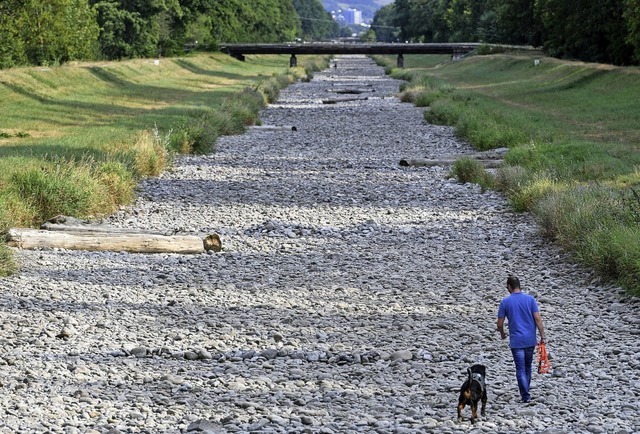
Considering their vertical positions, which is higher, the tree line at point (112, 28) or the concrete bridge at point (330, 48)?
the tree line at point (112, 28)

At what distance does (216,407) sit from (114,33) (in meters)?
71.8

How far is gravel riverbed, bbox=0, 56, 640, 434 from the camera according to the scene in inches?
357

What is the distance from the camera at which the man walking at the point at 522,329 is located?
9.12 metres

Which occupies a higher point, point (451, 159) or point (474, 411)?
point (474, 411)

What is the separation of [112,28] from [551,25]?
2746 centimetres

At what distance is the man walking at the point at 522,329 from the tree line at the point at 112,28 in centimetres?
3764

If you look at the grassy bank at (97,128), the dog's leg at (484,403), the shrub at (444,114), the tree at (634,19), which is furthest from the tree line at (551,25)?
the dog's leg at (484,403)

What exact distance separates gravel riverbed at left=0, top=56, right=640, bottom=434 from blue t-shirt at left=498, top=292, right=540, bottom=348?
515 millimetres

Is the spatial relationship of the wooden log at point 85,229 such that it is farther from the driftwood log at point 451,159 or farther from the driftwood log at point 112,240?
the driftwood log at point 451,159

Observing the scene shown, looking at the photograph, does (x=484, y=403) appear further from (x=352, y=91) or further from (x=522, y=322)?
(x=352, y=91)

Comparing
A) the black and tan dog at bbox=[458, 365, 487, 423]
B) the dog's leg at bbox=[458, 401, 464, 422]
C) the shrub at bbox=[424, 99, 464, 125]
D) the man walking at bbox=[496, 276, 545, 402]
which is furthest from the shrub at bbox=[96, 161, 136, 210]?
the shrub at bbox=[424, 99, 464, 125]

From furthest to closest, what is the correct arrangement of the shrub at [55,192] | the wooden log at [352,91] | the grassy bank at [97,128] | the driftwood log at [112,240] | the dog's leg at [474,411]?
the wooden log at [352,91]
the grassy bank at [97,128]
the shrub at [55,192]
the driftwood log at [112,240]
the dog's leg at [474,411]

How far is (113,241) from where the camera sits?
1588 centimetres

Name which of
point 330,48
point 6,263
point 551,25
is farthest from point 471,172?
point 330,48
